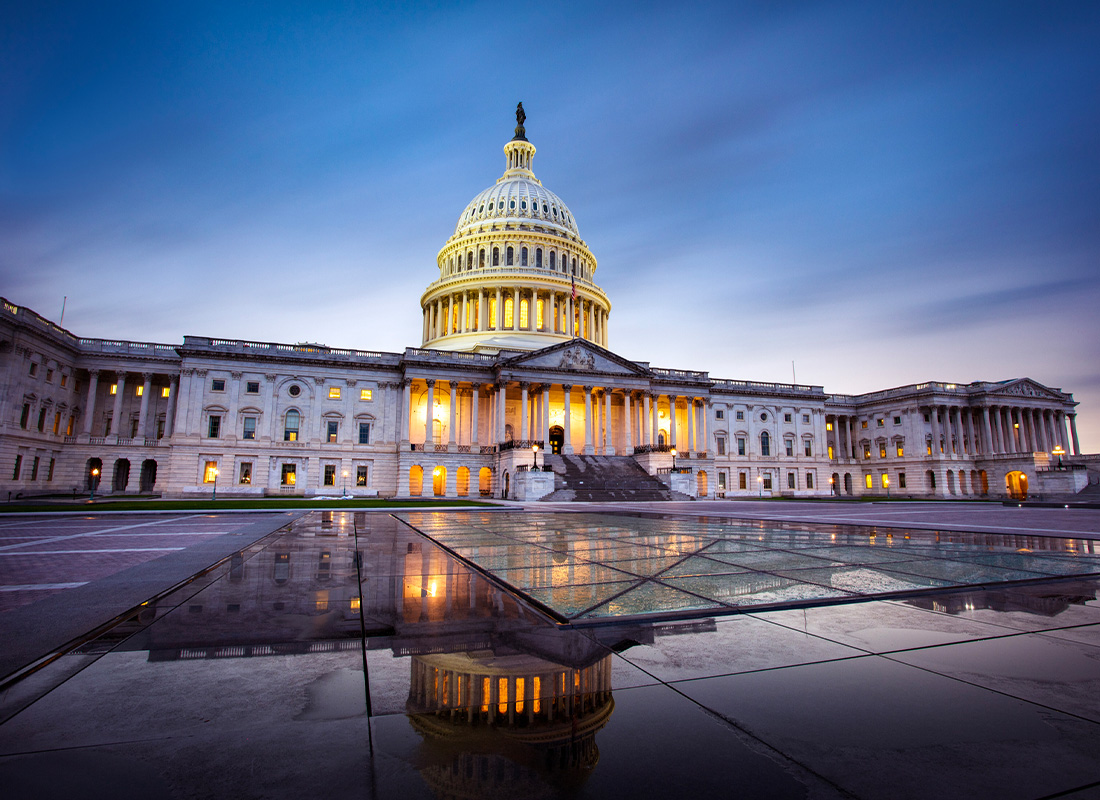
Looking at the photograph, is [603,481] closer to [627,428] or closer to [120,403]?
[627,428]

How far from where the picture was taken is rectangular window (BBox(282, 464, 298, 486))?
60.7 meters

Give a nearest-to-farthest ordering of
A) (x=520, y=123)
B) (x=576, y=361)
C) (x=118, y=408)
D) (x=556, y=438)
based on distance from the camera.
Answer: (x=118, y=408) → (x=576, y=361) → (x=556, y=438) → (x=520, y=123)

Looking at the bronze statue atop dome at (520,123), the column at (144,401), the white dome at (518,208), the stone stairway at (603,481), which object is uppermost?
the bronze statue atop dome at (520,123)

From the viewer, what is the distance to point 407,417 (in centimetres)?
6475

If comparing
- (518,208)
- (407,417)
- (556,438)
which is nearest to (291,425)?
(407,417)

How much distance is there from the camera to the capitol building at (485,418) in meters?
56.7

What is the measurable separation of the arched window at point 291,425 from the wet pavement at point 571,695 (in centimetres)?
5857

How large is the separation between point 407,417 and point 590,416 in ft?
66.6

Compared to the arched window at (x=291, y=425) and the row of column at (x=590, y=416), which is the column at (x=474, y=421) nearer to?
the row of column at (x=590, y=416)

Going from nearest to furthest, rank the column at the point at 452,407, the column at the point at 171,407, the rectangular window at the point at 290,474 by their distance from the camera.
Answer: the rectangular window at the point at 290,474, the column at the point at 171,407, the column at the point at 452,407

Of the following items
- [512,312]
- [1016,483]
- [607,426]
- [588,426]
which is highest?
[512,312]

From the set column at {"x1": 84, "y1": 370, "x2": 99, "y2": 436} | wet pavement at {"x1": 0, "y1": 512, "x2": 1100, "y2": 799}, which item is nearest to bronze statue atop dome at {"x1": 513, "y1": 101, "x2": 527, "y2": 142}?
column at {"x1": 84, "y1": 370, "x2": 99, "y2": 436}

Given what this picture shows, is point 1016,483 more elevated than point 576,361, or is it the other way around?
point 576,361

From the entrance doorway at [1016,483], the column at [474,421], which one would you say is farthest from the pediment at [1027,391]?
the column at [474,421]
